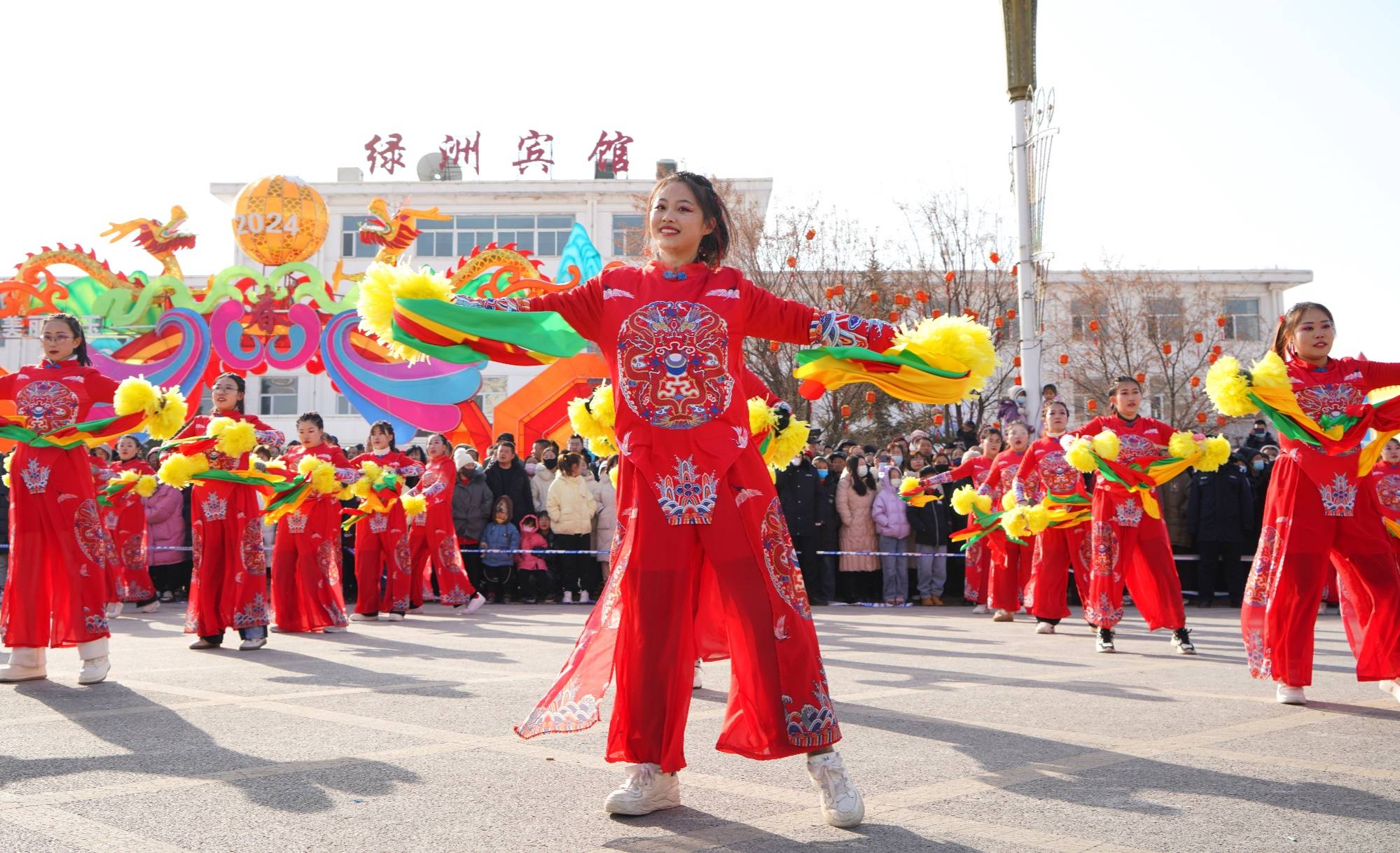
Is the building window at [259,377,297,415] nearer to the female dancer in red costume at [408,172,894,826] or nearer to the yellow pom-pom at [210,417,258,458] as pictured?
the yellow pom-pom at [210,417,258,458]

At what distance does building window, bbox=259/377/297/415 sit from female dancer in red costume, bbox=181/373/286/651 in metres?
26.8

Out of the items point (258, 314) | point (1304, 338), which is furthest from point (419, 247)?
point (1304, 338)

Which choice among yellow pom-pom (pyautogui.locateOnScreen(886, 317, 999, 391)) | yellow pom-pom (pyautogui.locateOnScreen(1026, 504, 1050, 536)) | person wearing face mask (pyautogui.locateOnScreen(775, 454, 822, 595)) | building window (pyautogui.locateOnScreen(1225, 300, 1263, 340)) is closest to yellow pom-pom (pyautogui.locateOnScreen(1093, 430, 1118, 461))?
yellow pom-pom (pyautogui.locateOnScreen(1026, 504, 1050, 536))

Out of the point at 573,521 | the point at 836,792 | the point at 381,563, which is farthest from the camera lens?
the point at 573,521

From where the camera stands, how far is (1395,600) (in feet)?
18.9

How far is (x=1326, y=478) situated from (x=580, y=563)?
9602 mm

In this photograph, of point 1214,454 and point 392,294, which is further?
point 1214,454

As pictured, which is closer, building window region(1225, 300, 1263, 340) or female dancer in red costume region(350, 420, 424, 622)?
female dancer in red costume region(350, 420, 424, 622)

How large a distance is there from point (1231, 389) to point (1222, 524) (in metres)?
8.43

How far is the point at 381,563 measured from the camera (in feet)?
40.9

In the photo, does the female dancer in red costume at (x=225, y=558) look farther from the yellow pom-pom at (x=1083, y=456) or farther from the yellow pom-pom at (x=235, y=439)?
the yellow pom-pom at (x=1083, y=456)

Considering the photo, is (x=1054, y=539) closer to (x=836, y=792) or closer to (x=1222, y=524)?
(x=1222, y=524)

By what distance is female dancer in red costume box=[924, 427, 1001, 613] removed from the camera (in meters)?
12.2

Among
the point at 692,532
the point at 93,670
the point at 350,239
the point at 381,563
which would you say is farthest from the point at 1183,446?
the point at 350,239
